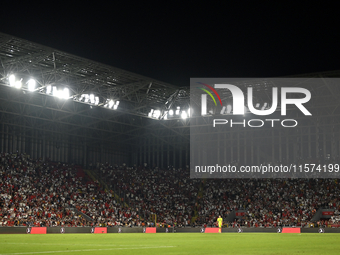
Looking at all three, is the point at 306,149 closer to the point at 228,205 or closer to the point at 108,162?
the point at 228,205

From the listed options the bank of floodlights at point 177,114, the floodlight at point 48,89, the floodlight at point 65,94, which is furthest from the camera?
the bank of floodlights at point 177,114

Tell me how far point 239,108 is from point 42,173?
25.0 m

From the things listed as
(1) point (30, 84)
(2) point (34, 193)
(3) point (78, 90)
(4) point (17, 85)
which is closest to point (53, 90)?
(1) point (30, 84)

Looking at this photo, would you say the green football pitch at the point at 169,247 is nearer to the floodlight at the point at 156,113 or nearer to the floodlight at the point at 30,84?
the floodlight at the point at 30,84

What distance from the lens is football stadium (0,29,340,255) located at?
4506cm

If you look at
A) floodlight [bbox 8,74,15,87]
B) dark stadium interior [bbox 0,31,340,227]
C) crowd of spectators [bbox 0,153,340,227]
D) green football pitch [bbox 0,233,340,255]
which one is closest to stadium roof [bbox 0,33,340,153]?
floodlight [bbox 8,74,15,87]

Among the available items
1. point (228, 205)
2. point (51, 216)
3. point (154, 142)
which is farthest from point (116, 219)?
point (154, 142)

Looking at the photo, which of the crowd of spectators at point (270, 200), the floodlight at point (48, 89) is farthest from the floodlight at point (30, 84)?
the crowd of spectators at point (270, 200)

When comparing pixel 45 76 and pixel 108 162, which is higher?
pixel 45 76

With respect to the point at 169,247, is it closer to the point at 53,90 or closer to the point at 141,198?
the point at 53,90

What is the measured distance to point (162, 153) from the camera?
7656cm

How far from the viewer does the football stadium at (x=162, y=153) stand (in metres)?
45.1

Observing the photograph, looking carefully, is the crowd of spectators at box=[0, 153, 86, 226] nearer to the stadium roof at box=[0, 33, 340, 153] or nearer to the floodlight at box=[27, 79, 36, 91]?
the stadium roof at box=[0, 33, 340, 153]

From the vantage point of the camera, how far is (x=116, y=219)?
177ft
